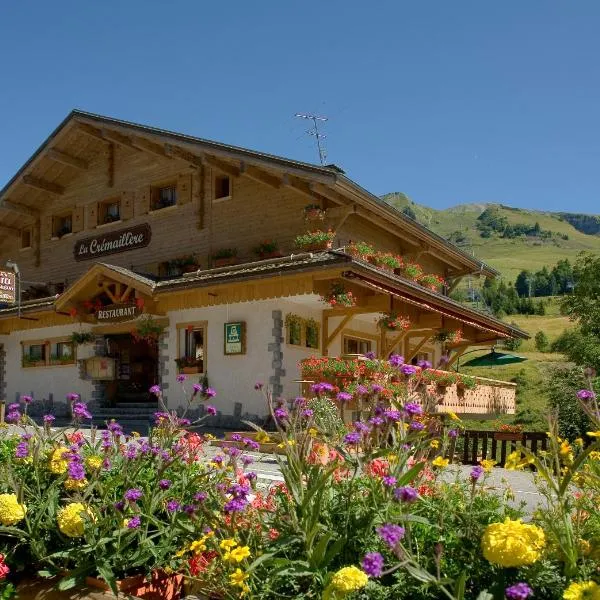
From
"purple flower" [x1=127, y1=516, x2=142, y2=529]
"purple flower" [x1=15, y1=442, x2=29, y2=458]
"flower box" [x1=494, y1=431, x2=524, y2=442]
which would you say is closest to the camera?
"purple flower" [x1=127, y1=516, x2=142, y2=529]

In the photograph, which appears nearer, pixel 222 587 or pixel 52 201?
pixel 222 587

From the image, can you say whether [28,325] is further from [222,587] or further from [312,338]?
[222,587]

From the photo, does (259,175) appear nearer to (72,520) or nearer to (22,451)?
(22,451)

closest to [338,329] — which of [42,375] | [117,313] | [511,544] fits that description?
[117,313]

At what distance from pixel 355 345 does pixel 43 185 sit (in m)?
11.9

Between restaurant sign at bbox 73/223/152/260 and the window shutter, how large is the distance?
5.90ft

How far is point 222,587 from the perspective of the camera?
3.28 meters

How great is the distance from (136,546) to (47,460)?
974mm

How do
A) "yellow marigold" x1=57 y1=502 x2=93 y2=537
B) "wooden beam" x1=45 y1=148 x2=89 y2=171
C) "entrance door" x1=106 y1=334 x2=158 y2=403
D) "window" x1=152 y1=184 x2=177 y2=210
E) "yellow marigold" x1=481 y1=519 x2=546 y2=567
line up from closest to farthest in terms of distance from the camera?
"yellow marigold" x1=481 y1=519 x2=546 y2=567 < "yellow marigold" x1=57 y1=502 x2=93 y2=537 < "entrance door" x1=106 y1=334 x2=158 y2=403 < "window" x1=152 y1=184 x2=177 y2=210 < "wooden beam" x1=45 y1=148 x2=89 y2=171

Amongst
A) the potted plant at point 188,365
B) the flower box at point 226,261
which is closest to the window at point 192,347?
the potted plant at point 188,365

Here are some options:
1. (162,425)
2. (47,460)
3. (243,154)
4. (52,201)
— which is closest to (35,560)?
(47,460)

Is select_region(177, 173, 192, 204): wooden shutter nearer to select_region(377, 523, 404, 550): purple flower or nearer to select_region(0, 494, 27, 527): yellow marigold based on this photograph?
select_region(0, 494, 27, 527): yellow marigold

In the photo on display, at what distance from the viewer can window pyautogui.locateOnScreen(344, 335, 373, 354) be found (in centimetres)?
1867

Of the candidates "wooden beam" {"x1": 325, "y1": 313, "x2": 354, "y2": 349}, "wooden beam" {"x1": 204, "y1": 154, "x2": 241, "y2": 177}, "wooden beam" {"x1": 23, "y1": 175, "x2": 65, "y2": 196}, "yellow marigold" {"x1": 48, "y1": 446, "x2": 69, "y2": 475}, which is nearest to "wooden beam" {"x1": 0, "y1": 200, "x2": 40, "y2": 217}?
"wooden beam" {"x1": 23, "y1": 175, "x2": 65, "y2": 196}
